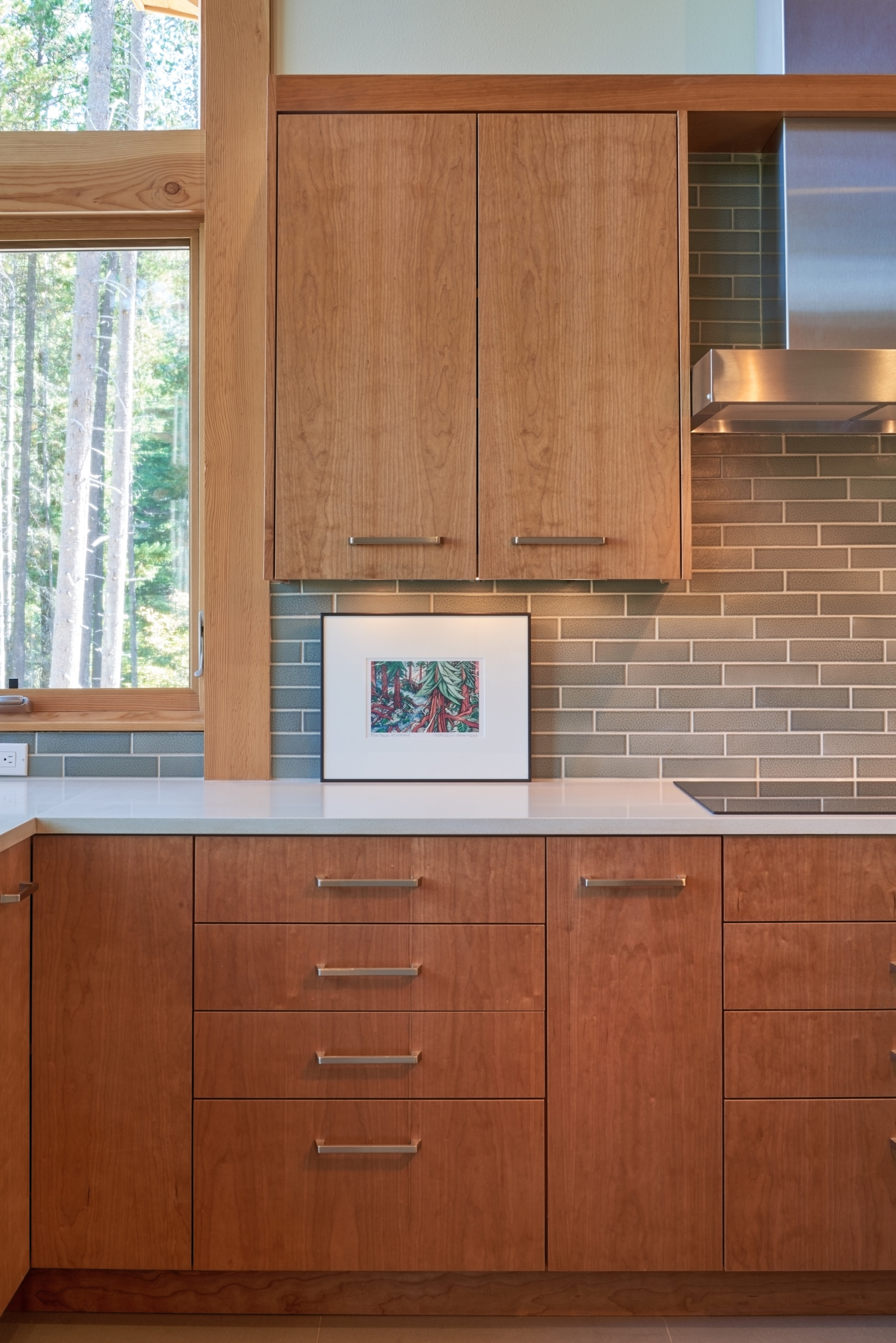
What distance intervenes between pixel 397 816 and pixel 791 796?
0.92 meters

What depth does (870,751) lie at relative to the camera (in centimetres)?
239

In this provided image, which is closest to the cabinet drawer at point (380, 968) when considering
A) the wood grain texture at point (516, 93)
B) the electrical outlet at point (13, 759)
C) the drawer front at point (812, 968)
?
the drawer front at point (812, 968)

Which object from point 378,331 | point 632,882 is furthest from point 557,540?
point 632,882

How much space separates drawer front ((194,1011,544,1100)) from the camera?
1831 mm

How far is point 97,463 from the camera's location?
2490 millimetres

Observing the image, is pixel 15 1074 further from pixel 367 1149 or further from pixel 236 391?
pixel 236 391

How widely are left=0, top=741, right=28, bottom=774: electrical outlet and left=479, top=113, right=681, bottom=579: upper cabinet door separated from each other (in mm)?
1266

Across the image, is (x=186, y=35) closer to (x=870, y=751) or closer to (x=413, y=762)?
(x=413, y=762)

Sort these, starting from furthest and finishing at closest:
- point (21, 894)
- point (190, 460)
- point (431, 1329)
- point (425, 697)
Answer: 1. point (190, 460)
2. point (425, 697)
3. point (431, 1329)
4. point (21, 894)

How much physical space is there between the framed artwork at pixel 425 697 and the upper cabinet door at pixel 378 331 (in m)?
0.33

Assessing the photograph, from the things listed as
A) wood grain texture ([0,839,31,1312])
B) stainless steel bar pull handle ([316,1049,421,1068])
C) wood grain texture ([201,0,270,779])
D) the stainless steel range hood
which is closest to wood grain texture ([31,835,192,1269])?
wood grain texture ([0,839,31,1312])

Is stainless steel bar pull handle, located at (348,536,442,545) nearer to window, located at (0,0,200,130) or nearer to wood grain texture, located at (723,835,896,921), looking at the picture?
wood grain texture, located at (723,835,896,921)

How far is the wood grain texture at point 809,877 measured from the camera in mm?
1832

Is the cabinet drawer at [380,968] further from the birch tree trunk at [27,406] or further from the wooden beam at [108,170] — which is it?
the wooden beam at [108,170]
